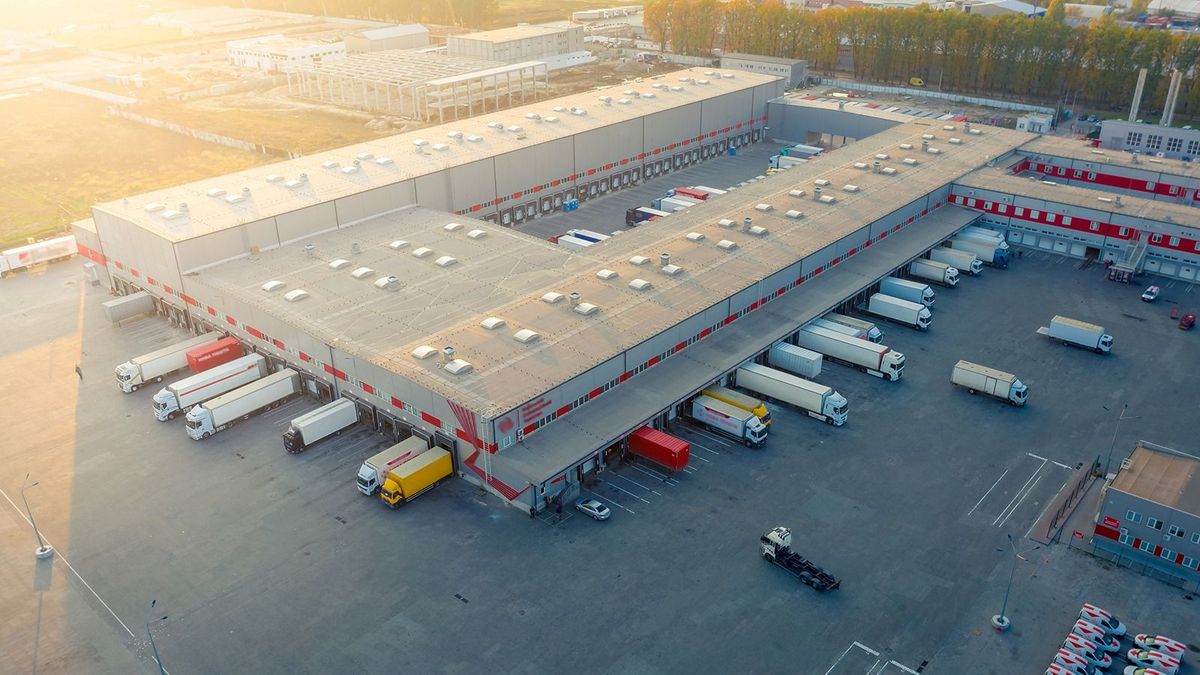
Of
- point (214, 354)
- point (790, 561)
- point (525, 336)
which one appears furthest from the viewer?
point (214, 354)

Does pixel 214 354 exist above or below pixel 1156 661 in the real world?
above

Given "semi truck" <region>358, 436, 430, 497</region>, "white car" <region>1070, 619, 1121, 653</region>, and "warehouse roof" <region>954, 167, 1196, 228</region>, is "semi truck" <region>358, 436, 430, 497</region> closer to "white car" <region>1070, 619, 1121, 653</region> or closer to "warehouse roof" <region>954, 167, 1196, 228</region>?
"white car" <region>1070, 619, 1121, 653</region>

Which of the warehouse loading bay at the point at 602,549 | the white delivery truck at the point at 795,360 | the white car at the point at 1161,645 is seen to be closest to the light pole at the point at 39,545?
the warehouse loading bay at the point at 602,549

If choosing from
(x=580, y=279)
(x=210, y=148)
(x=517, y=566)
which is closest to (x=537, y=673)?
(x=517, y=566)

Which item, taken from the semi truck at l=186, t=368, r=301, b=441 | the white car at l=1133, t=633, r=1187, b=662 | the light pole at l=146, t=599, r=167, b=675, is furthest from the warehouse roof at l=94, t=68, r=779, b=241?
the white car at l=1133, t=633, r=1187, b=662

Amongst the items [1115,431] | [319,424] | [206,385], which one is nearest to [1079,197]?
[1115,431]

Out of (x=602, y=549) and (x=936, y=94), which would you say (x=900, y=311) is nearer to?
(x=602, y=549)

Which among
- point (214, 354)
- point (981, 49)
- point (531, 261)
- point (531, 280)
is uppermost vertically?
Result: point (981, 49)
